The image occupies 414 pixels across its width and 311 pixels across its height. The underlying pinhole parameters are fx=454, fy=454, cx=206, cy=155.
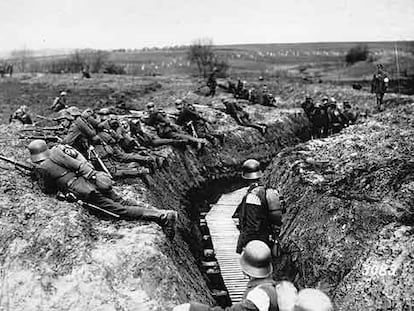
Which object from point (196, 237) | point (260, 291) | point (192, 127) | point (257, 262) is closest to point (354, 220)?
point (257, 262)

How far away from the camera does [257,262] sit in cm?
372

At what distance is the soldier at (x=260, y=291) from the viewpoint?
3.41 meters

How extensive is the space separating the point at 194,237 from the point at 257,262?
572cm

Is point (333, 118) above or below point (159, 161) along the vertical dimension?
above

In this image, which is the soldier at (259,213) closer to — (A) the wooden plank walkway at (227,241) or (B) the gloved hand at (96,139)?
(A) the wooden plank walkway at (227,241)

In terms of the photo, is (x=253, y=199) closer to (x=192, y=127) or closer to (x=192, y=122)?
(x=192, y=127)

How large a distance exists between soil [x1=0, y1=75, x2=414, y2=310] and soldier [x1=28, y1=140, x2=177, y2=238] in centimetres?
21

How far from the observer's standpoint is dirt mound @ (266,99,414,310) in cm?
516

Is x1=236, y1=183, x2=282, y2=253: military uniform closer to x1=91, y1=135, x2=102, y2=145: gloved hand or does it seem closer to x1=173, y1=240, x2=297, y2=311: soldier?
x1=173, y1=240, x2=297, y2=311: soldier

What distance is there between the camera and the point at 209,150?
49.5ft

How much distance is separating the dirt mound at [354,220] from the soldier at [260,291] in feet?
6.00

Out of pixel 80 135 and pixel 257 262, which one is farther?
pixel 80 135

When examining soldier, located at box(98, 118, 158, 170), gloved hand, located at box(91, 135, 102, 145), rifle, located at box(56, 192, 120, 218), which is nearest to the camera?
rifle, located at box(56, 192, 120, 218)

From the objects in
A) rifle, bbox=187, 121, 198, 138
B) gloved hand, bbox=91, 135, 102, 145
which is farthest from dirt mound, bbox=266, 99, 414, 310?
rifle, bbox=187, 121, 198, 138
